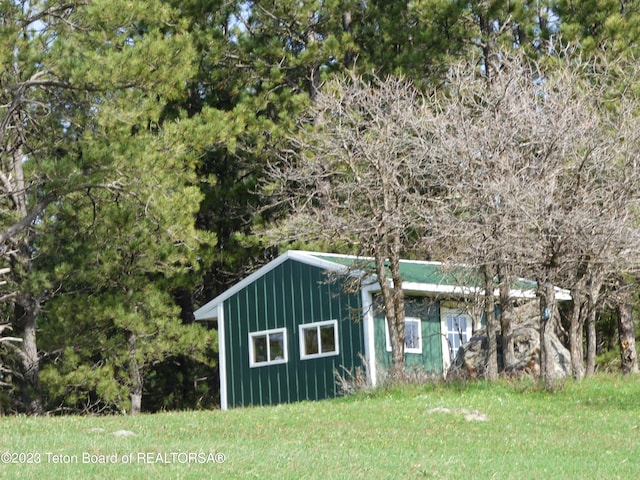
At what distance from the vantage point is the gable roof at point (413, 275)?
23.1 metres

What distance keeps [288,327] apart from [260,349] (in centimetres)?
111

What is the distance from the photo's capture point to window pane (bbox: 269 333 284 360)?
83.5 feet

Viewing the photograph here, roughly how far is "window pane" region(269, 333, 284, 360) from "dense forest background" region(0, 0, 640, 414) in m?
2.43

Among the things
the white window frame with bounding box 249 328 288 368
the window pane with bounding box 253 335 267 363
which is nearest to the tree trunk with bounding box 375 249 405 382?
the white window frame with bounding box 249 328 288 368

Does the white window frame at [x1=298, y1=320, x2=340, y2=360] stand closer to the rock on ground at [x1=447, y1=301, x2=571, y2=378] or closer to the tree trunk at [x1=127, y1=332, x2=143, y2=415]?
the rock on ground at [x1=447, y1=301, x2=571, y2=378]

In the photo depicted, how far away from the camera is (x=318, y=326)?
81.4ft

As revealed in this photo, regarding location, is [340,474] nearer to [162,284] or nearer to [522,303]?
[522,303]

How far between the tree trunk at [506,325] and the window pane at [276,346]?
5.44 metres

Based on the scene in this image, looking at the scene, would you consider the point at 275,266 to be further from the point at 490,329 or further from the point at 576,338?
the point at 576,338

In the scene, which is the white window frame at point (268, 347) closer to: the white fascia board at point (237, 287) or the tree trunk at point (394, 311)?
the white fascia board at point (237, 287)

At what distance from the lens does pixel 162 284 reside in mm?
30219

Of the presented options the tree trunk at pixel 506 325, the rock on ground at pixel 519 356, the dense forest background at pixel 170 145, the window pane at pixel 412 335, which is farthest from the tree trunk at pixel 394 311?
the tree trunk at pixel 506 325

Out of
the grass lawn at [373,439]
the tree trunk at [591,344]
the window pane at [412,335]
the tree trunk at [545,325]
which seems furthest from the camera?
the window pane at [412,335]

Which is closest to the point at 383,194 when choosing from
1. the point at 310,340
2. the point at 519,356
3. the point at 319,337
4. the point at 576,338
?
the point at 319,337
